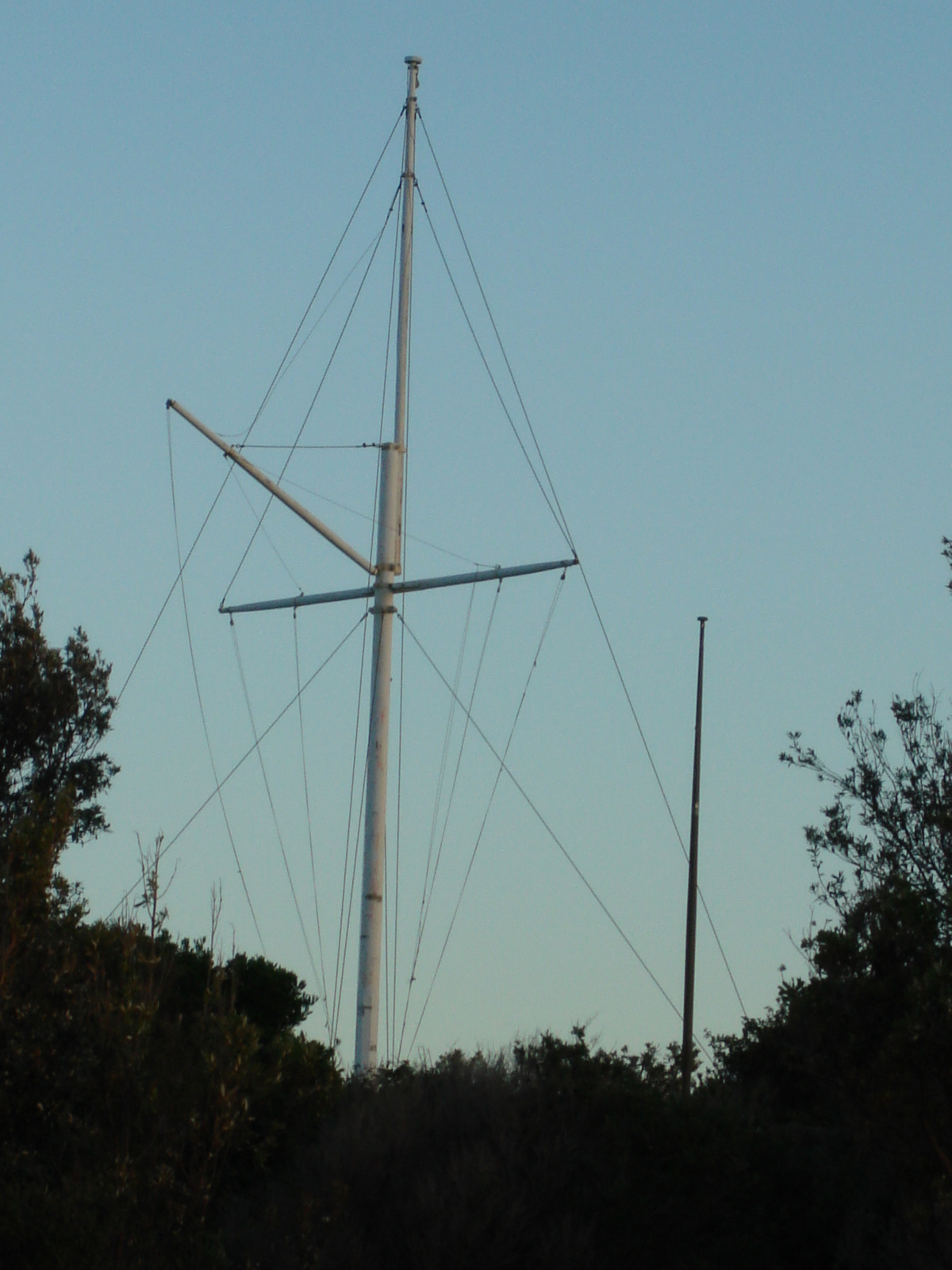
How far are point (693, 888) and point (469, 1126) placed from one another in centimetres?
975

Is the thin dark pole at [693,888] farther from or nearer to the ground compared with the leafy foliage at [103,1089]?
farther from the ground

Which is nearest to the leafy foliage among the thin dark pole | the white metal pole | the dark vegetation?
the dark vegetation

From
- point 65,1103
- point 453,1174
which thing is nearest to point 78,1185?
point 65,1103

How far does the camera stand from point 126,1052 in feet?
46.1

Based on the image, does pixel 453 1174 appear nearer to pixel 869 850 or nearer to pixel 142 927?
pixel 142 927

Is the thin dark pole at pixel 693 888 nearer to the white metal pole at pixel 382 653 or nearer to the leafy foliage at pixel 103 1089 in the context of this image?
the white metal pole at pixel 382 653

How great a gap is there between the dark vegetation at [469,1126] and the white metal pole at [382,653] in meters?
1.12

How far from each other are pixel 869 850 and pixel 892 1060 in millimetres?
5123

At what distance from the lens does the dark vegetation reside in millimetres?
13133

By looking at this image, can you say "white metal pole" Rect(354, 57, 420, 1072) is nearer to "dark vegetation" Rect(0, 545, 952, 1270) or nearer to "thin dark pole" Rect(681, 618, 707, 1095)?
"dark vegetation" Rect(0, 545, 952, 1270)

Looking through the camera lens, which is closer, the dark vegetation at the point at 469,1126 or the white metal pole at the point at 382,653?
the dark vegetation at the point at 469,1126

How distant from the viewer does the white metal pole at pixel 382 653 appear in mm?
19906

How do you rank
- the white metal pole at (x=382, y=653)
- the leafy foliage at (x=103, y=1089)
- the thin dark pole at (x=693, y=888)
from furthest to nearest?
1. the thin dark pole at (x=693, y=888)
2. the white metal pole at (x=382, y=653)
3. the leafy foliage at (x=103, y=1089)

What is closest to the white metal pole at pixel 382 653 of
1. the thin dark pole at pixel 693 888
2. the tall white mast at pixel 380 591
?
the tall white mast at pixel 380 591
